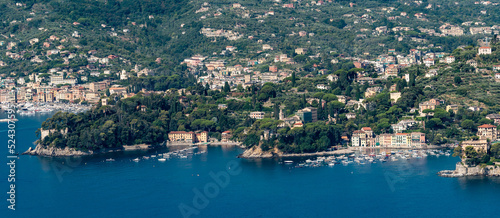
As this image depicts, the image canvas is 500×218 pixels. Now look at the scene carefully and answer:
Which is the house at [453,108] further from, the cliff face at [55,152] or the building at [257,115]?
the cliff face at [55,152]

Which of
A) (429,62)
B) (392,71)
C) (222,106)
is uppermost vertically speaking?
(429,62)

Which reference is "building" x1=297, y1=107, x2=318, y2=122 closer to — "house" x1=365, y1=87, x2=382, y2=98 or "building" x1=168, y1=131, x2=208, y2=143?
"building" x1=168, y1=131, x2=208, y2=143

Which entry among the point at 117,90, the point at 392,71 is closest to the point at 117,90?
the point at 117,90

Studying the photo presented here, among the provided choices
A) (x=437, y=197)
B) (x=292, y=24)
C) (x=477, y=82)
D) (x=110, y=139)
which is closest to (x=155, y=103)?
(x=110, y=139)

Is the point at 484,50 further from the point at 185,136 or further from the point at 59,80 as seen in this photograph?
the point at 59,80

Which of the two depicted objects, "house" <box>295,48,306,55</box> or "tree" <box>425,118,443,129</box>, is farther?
"house" <box>295,48,306,55</box>

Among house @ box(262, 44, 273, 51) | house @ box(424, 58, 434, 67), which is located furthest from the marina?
house @ box(262, 44, 273, 51)
